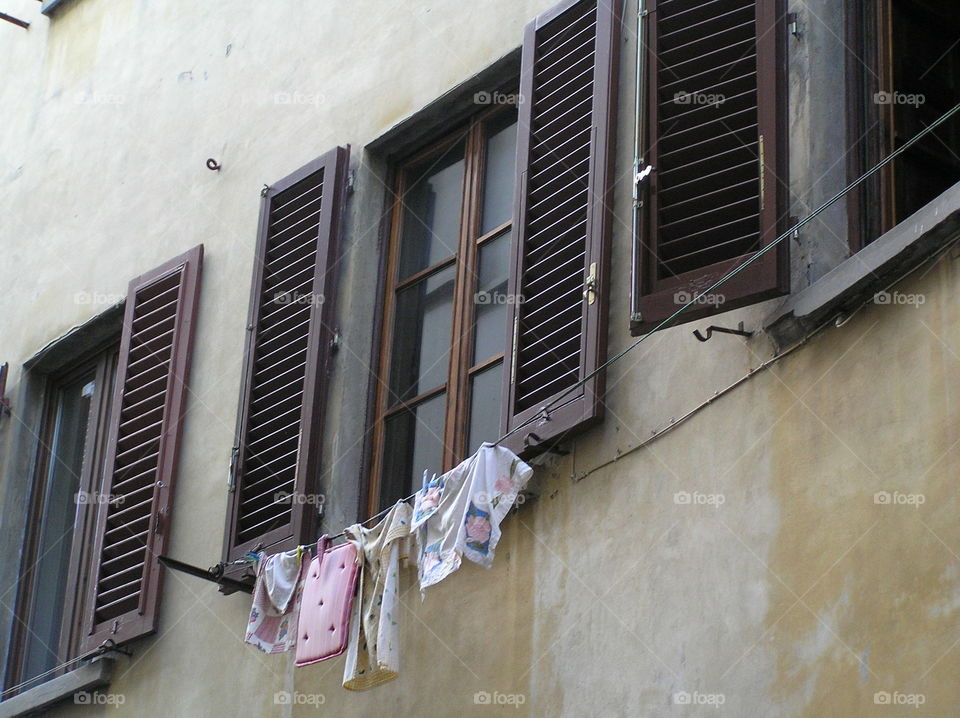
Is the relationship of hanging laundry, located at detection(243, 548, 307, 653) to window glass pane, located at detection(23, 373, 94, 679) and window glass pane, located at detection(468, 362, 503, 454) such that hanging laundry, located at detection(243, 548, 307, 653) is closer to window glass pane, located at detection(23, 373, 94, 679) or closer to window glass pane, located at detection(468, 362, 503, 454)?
window glass pane, located at detection(468, 362, 503, 454)

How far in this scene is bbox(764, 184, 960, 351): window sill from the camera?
5051 millimetres

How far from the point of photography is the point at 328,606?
21.5 feet

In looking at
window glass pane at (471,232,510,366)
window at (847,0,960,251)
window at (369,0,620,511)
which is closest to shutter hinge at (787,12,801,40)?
window at (847,0,960,251)

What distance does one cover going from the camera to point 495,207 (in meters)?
7.55

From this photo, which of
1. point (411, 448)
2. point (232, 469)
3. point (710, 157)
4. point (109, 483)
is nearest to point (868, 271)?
point (710, 157)

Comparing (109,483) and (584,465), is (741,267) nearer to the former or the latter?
(584,465)

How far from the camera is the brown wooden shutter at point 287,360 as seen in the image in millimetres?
7547

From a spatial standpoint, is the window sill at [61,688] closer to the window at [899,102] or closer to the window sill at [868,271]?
the window sill at [868,271]

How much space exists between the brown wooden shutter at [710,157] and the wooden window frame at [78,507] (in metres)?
4.21

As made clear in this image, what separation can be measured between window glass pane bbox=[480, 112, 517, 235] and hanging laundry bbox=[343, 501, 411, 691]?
5.08ft

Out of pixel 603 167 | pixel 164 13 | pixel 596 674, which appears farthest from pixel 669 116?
pixel 164 13

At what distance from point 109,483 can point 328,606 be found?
254 centimetres

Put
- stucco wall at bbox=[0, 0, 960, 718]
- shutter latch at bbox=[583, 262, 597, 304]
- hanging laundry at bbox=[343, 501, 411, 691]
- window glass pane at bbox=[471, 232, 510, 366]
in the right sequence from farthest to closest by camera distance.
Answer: window glass pane at bbox=[471, 232, 510, 366]
shutter latch at bbox=[583, 262, 597, 304]
hanging laundry at bbox=[343, 501, 411, 691]
stucco wall at bbox=[0, 0, 960, 718]

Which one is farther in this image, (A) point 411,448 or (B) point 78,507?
(B) point 78,507
